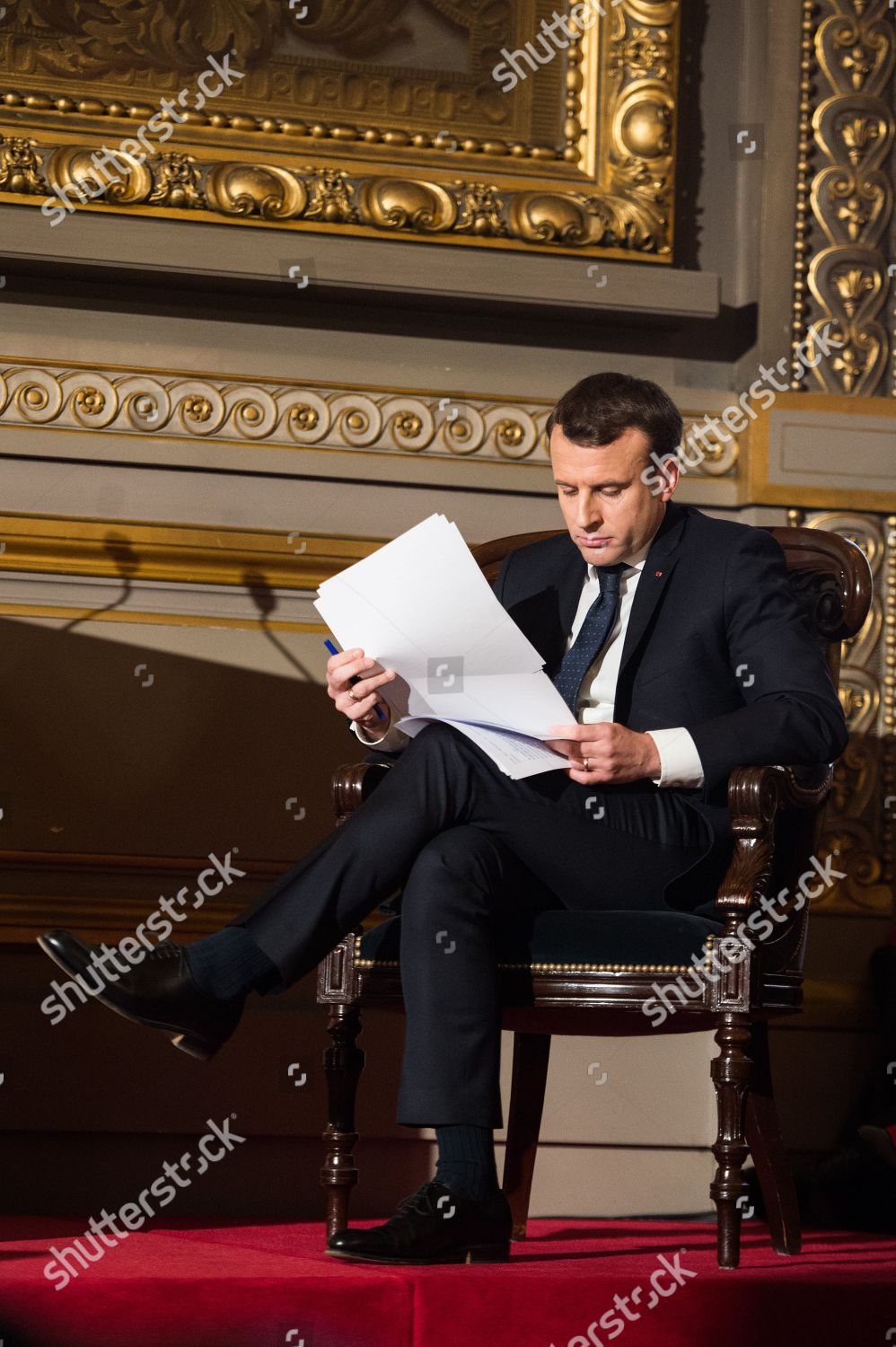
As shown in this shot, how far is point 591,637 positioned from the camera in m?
2.60

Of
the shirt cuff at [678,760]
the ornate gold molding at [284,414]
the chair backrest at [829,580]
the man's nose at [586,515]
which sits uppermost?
the ornate gold molding at [284,414]

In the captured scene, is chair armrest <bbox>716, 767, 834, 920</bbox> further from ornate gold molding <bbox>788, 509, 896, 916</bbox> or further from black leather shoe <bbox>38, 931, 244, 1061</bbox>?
ornate gold molding <bbox>788, 509, 896, 916</bbox>

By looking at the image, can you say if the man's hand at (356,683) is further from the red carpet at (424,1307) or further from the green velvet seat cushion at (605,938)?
the red carpet at (424,1307)

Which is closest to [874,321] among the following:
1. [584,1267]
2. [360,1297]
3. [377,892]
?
[377,892]

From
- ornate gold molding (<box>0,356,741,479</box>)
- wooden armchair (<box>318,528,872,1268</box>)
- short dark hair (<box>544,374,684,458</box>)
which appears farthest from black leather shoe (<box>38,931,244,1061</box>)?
ornate gold molding (<box>0,356,741,479</box>)

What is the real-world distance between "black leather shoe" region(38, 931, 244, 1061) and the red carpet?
302 millimetres

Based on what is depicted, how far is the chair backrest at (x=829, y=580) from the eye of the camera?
2.71 metres

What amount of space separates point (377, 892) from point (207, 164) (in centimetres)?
181

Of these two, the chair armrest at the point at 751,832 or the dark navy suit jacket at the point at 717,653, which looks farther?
the dark navy suit jacket at the point at 717,653

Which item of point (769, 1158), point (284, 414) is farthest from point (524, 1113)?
point (284, 414)

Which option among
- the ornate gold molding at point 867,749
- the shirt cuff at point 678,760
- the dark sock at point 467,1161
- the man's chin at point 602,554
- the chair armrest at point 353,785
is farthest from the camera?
the ornate gold molding at point 867,749

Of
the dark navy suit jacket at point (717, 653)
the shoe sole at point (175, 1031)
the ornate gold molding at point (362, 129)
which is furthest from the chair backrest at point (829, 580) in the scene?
the shoe sole at point (175, 1031)

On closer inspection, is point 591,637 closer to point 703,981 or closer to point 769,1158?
point 703,981

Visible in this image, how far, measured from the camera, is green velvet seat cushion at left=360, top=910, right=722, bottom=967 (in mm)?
2250
